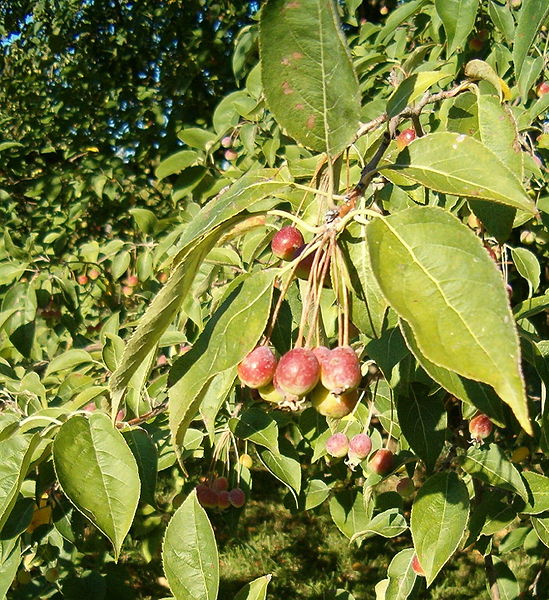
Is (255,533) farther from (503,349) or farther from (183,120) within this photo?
(503,349)

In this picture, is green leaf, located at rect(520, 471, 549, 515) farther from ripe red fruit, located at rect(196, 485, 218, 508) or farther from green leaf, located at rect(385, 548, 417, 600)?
ripe red fruit, located at rect(196, 485, 218, 508)

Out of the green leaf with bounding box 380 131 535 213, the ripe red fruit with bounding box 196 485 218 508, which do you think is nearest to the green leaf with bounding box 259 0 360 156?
the green leaf with bounding box 380 131 535 213

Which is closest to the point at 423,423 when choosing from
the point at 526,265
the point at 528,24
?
the point at 526,265

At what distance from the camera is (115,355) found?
1570mm

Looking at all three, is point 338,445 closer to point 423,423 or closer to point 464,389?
point 423,423

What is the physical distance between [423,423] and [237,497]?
2.52 ft

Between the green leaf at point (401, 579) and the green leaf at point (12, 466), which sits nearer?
the green leaf at point (12, 466)

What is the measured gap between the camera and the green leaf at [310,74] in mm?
641

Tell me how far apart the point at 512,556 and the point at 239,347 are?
3.66 m

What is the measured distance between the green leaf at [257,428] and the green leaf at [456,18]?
1129 millimetres

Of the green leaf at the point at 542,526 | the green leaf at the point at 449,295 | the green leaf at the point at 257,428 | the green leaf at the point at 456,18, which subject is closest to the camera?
the green leaf at the point at 449,295

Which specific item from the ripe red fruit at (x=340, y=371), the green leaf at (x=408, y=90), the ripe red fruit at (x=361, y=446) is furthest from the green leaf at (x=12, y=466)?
the ripe red fruit at (x=361, y=446)

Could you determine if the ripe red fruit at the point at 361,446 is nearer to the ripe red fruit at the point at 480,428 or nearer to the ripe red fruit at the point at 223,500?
the ripe red fruit at the point at 480,428

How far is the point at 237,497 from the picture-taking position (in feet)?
6.00
